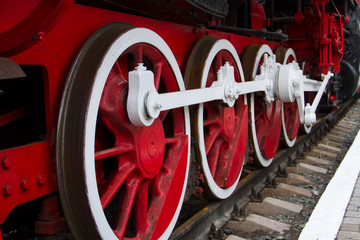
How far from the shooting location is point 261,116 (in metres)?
3.91

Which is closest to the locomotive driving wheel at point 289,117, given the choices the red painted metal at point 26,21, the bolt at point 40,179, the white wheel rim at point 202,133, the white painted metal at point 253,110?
the white painted metal at point 253,110

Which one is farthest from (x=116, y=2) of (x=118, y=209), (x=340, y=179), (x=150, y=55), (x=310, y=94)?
(x=310, y=94)

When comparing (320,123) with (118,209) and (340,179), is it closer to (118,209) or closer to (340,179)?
(340,179)

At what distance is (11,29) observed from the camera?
1269 mm

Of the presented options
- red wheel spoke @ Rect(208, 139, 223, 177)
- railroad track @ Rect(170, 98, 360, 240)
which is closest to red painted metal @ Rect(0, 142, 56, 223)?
railroad track @ Rect(170, 98, 360, 240)

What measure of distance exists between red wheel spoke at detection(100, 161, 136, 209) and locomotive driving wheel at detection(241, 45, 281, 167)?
5.61 feet

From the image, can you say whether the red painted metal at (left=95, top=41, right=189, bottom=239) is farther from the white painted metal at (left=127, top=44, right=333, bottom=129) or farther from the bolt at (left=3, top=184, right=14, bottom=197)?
the bolt at (left=3, top=184, right=14, bottom=197)

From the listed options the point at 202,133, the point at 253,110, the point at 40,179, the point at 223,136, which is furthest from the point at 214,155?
the point at 40,179

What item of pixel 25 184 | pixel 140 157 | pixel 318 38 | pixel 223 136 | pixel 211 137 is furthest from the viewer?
pixel 318 38

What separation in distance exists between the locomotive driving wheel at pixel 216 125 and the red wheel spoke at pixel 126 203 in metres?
0.63

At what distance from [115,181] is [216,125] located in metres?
1.19

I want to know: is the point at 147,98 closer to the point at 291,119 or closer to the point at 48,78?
the point at 48,78

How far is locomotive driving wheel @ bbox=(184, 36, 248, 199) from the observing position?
2.50 meters

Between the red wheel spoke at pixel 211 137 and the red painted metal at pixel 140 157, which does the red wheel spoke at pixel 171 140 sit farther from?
the red wheel spoke at pixel 211 137
